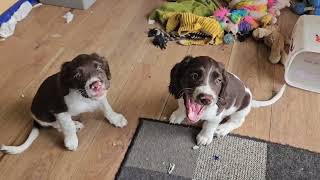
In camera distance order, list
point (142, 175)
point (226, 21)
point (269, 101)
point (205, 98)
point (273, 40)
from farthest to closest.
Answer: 1. point (226, 21)
2. point (273, 40)
3. point (269, 101)
4. point (142, 175)
5. point (205, 98)

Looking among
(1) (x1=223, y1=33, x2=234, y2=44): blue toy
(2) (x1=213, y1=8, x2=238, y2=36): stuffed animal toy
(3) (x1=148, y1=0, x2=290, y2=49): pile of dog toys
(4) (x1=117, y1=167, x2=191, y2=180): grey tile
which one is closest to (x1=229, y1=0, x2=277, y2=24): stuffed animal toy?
(3) (x1=148, y1=0, x2=290, y2=49): pile of dog toys

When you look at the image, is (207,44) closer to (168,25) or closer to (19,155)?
(168,25)

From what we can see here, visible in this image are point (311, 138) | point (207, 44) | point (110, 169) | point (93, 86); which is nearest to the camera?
point (93, 86)

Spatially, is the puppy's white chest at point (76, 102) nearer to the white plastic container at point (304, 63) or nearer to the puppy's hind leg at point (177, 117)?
the puppy's hind leg at point (177, 117)

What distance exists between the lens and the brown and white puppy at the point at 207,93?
1380 millimetres

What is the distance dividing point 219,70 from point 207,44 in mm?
948

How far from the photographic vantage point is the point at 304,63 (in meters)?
2.08

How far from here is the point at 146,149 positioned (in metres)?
1.71

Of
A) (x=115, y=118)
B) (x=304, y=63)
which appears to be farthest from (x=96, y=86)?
(x=304, y=63)

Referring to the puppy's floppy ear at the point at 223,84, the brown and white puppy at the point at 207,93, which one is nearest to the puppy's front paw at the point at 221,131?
the brown and white puppy at the point at 207,93

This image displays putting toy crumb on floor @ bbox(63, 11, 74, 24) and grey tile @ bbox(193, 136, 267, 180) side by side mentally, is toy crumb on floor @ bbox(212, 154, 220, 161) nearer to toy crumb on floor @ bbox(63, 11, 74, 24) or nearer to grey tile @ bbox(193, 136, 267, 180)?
grey tile @ bbox(193, 136, 267, 180)

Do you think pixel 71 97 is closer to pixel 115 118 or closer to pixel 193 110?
pixel 115 118

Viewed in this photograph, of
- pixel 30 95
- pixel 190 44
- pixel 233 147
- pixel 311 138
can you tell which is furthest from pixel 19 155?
pixel 311 138

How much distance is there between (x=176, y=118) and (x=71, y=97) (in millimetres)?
546
